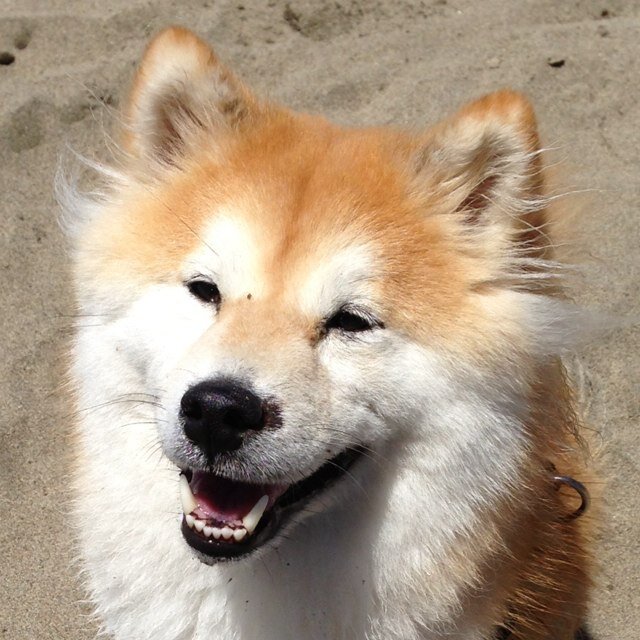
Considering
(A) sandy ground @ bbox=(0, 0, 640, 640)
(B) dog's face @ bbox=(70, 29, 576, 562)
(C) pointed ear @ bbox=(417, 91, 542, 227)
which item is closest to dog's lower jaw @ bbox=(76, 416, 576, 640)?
(B) dog's face @ bbox=(70, 29, 576, 562)

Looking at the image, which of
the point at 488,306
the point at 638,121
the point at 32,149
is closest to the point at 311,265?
the point at 488,306

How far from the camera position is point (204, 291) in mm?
1751

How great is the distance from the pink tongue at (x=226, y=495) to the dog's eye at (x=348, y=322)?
1.12 ft

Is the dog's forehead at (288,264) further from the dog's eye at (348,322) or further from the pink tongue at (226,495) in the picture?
the pink tongue at (226,495)

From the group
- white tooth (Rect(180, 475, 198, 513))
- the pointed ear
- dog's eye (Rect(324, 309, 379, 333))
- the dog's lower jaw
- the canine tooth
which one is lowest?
the dog's lower jaw

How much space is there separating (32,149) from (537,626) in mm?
2950

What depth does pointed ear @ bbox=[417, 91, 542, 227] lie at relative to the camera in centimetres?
171

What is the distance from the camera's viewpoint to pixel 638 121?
3.94 metres

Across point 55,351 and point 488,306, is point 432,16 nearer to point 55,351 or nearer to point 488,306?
point 55,351

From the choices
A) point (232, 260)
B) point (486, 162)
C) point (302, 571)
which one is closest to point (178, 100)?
point (232, 260)

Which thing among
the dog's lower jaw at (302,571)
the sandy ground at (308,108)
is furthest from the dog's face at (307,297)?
the sandy ground at (308,108)

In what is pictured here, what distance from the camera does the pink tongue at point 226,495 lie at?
1666 mm

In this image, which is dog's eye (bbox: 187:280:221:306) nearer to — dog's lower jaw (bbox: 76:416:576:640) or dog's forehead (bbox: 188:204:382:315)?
dog's forehead (bbox: 188:204:382:315)

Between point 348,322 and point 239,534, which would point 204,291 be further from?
point 239,534
